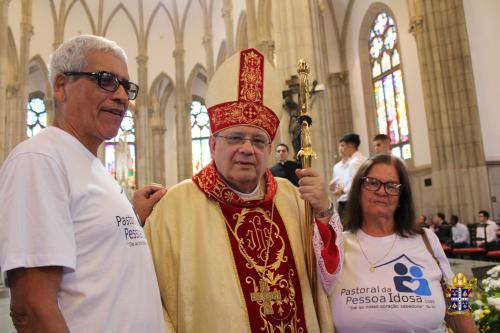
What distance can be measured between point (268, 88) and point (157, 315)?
1215mm

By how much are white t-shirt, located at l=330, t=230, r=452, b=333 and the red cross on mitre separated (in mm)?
654

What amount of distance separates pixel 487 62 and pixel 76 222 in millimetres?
12456

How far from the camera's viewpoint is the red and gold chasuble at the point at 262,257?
1.78 metres

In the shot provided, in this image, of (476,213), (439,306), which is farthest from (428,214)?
(439,306)

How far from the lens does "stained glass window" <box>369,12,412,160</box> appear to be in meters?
14.3

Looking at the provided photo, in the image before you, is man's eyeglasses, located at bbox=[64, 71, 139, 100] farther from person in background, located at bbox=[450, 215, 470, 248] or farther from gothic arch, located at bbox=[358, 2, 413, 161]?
gothic arch, located at bbox=[358, 2, 413, 161]

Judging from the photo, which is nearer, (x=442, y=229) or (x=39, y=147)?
(x=39, y=147)

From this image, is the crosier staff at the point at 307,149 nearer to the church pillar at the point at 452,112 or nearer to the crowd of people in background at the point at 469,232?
the crowd of people in background at the point at 469,232

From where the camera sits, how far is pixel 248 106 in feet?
6.59

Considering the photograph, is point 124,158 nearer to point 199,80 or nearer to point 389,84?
point 199,80

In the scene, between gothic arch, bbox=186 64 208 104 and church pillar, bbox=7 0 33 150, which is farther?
gothic arch, bbox=186 64 208 104

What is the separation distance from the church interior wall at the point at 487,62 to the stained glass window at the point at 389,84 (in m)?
2.68

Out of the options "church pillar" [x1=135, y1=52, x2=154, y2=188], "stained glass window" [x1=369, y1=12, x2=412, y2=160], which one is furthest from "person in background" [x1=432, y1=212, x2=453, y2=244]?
"church pillar" [x1=135, y1=52, x2=154, y2=188]

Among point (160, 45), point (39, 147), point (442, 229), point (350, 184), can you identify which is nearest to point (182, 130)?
point (160, 45)
